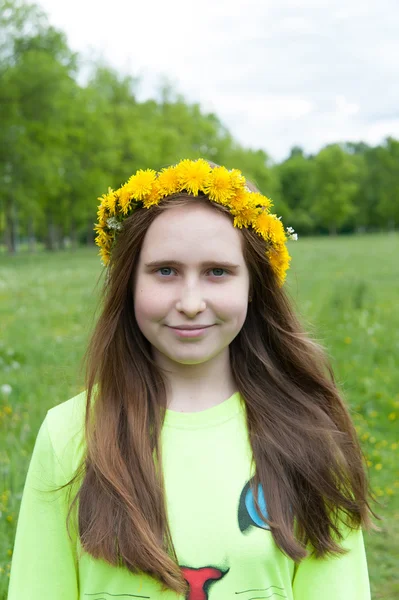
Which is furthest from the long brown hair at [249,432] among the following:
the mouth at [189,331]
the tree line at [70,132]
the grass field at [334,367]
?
the tree line at [70,132]

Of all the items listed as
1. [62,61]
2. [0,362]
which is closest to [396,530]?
[0,362]

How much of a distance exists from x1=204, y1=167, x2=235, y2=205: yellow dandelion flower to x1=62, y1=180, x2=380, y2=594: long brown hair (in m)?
0.03

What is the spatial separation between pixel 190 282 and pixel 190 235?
0.13m

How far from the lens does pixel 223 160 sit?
5600cm

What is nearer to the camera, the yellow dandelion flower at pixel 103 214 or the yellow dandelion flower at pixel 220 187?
the yellow dandelion flower at pixel 220 187

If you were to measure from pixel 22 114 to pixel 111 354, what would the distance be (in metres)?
31.4

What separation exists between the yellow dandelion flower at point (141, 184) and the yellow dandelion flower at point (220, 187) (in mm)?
167

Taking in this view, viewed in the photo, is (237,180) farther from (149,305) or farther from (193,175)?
(149,305)

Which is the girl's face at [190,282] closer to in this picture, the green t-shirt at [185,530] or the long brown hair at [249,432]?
the long brown hair at [249,432]

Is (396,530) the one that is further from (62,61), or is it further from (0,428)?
(62,61)

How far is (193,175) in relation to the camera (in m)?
1.82

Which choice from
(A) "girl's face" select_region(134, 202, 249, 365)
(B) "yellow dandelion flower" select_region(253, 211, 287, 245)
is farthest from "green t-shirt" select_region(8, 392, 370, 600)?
(B) "yellow dandelion flower" select_region(253, 211, 287, 245)

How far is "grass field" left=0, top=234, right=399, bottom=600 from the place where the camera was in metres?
3.82

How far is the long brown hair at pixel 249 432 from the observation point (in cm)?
174
